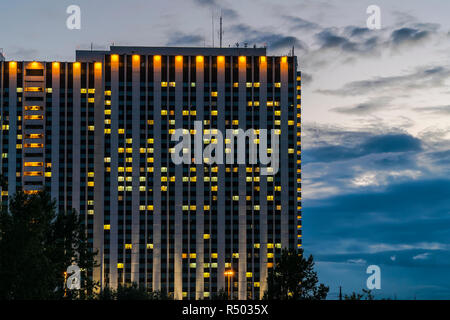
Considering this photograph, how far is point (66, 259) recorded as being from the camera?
86625 millimetres

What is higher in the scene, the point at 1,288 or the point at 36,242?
the point at 36,242

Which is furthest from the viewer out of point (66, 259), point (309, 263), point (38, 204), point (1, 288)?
point (309, 263)

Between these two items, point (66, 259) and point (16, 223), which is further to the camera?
point (66, 259)
